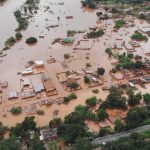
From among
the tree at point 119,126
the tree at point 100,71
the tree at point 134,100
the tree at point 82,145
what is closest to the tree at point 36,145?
the tree at point 82,145

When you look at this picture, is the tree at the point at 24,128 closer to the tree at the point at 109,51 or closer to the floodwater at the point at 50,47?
the floodwater at the point at 50,47

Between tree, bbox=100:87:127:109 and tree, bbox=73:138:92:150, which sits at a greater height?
tree, bbox=73:138:92:150

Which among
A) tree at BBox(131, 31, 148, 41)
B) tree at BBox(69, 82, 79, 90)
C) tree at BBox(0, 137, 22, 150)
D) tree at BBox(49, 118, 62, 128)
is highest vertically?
tree at BBox(0, 137, 22, 150)

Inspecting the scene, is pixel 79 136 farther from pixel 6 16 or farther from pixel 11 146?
pixel 6 16

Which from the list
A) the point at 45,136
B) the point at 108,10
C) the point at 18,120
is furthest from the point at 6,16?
the point at 45,136

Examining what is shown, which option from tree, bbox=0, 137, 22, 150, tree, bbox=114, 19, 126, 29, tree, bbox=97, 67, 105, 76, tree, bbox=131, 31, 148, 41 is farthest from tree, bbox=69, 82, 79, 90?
tree, bbox=114, 19, 126, 29

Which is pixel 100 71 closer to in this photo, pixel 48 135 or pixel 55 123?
pixel 55 123

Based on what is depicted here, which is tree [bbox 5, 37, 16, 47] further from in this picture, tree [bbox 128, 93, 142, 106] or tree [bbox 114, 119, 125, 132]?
tree [bbox 114, 119, 125, 132]

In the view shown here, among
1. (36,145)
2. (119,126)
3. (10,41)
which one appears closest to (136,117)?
(119,126)
